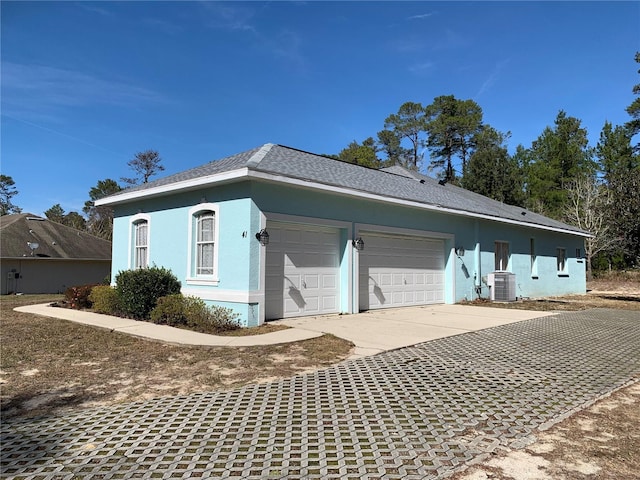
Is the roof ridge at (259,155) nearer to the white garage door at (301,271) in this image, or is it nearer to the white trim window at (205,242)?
the white garage door at (301,271)

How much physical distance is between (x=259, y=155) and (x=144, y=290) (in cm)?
444

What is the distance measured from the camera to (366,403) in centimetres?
438

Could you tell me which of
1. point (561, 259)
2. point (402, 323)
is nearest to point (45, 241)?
point (402, 323)

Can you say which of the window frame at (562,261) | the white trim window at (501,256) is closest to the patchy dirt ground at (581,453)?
the white trim window at (501,256)

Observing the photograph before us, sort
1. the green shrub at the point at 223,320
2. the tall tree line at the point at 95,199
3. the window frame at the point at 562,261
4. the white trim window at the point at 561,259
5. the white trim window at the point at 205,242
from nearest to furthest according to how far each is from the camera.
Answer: the green shrub at the point at 223,320
the white trim window at the point at 205,242
the window frame at the point at 562,261
the white trim window at the point at 561,259
the tall tree line at the point at 95,199

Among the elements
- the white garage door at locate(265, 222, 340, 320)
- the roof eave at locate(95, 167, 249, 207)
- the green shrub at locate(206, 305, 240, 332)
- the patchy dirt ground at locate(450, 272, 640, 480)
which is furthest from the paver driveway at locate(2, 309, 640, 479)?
the roof eave at locate(95, 167, 249, 207)

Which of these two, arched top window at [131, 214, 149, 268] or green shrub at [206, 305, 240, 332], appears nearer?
green shrub at [206, 305, 240, 332]

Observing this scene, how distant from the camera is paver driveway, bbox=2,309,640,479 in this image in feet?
9.86

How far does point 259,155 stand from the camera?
11117 millimetres

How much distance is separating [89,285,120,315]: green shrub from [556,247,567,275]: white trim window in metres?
19.4

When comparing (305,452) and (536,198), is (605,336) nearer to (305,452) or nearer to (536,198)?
(305,452)

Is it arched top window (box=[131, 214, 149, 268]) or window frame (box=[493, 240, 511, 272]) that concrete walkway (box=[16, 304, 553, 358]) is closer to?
arched top window (box=[131, 214, 149, 268])

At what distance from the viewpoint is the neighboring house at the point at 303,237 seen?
959 cm

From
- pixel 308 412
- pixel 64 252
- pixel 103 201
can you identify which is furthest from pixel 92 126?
pixel 308 412
